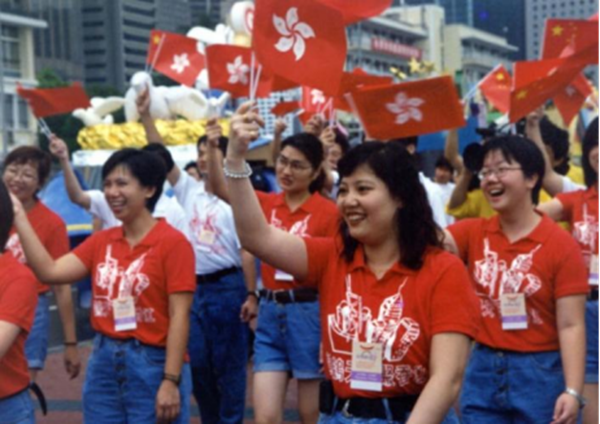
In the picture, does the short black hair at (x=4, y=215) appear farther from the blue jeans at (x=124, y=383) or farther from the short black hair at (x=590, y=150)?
the short black hair at (x=590, y=150)

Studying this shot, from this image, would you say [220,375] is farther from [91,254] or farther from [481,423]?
[481,423]

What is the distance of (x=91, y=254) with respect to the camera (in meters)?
5.16

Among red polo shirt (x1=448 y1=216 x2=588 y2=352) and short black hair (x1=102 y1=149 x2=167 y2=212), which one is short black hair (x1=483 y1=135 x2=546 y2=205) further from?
short black hair (x1=102 y1=149 x2=167 y2=212)

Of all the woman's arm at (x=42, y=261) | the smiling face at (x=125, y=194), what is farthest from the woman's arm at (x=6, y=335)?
the smiling face at (x=125, y=194)

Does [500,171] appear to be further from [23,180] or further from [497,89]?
[497,89]

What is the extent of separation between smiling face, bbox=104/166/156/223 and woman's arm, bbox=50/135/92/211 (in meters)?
1.96

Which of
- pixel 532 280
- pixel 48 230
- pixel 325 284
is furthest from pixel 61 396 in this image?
pixel 325 284

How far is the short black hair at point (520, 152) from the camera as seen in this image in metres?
4.82

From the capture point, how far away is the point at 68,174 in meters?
7.38

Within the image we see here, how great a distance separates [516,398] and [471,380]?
0.22 metres

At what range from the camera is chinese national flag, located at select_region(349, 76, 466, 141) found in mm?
5840

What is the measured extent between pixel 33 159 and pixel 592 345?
3290mm

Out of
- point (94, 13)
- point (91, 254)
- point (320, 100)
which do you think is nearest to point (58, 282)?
point (91, 254)

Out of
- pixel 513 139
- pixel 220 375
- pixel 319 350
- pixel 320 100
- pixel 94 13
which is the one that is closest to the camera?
pixel 513 139
